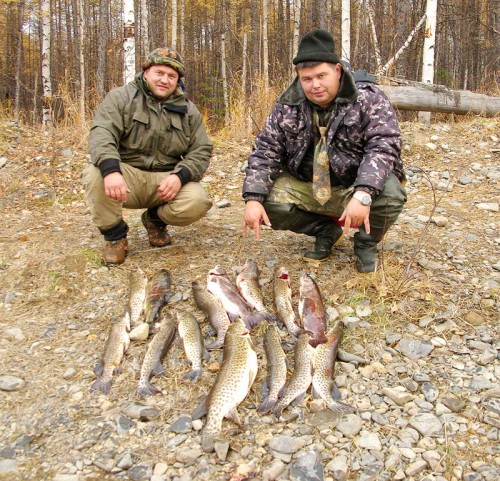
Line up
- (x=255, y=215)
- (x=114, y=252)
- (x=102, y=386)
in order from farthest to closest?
(x=114, y=252) → (x=255, y=215) → (x=102, y=386)

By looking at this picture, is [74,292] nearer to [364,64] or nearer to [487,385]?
[487,385]

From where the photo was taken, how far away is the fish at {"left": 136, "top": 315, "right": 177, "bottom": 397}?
9.84 feet

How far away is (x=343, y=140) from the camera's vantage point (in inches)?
150

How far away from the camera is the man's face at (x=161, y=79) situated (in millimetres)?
4297

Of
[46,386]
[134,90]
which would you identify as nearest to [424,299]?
[46,386]

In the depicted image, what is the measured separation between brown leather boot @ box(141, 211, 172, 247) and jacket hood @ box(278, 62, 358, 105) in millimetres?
1873

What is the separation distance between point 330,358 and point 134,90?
2.99m

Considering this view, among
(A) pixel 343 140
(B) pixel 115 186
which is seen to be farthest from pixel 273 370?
(B) pixel 115 186

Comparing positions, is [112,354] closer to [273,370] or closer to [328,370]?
[273,370]

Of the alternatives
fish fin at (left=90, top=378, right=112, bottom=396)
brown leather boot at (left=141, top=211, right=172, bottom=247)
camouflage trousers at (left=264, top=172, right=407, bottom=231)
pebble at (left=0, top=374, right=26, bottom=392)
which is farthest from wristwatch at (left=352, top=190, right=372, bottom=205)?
pebble at (left=0, top=374, right=26, bottom=392)

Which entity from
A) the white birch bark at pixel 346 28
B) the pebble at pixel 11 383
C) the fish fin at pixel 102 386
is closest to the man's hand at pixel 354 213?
the fish fin at pixel 102 386

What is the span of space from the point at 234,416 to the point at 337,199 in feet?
6.95

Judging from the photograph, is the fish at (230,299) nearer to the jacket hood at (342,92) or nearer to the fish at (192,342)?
the fish at (192,342)

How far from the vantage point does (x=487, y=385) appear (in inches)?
116
